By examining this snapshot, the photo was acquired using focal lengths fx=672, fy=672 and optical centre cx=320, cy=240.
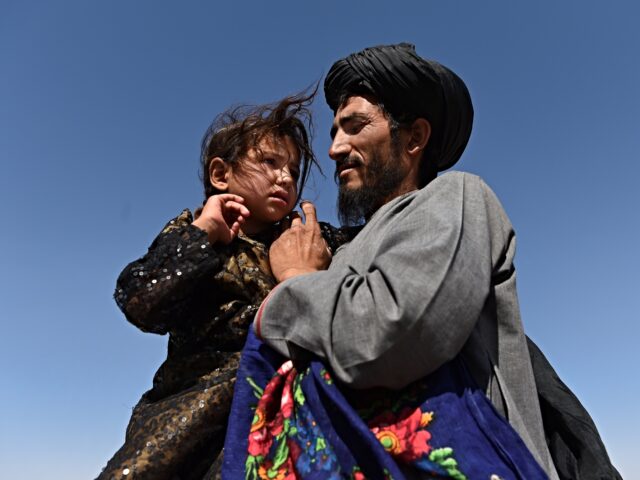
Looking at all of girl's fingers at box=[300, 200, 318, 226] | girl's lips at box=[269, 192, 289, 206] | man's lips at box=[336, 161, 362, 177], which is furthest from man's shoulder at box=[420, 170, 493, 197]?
girl's lips at box=[269, 192, 289, 206]

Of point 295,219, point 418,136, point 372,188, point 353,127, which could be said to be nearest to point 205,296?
point 295,219

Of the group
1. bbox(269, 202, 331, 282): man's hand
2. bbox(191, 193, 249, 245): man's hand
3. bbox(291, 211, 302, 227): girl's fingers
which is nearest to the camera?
bbox(269, 202, 331, 282): man's hand

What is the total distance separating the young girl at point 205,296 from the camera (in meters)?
2.57

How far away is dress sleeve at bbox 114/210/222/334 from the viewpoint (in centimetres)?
262

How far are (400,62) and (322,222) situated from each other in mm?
889

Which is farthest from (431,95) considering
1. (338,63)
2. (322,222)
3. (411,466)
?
(411,466)

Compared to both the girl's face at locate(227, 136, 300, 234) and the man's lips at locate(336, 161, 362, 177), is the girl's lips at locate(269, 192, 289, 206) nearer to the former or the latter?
the girl's face at locate(227, 136, 300, 234)

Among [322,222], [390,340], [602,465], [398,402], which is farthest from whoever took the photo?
[322,222]

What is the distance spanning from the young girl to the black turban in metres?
0.46

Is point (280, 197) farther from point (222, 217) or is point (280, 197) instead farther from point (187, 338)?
point (187, 338)

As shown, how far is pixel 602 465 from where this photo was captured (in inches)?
92.3

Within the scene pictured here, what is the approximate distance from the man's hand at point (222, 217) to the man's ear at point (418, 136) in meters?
0.92

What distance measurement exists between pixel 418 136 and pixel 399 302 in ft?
5.49

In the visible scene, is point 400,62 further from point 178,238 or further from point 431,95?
point 178,238
